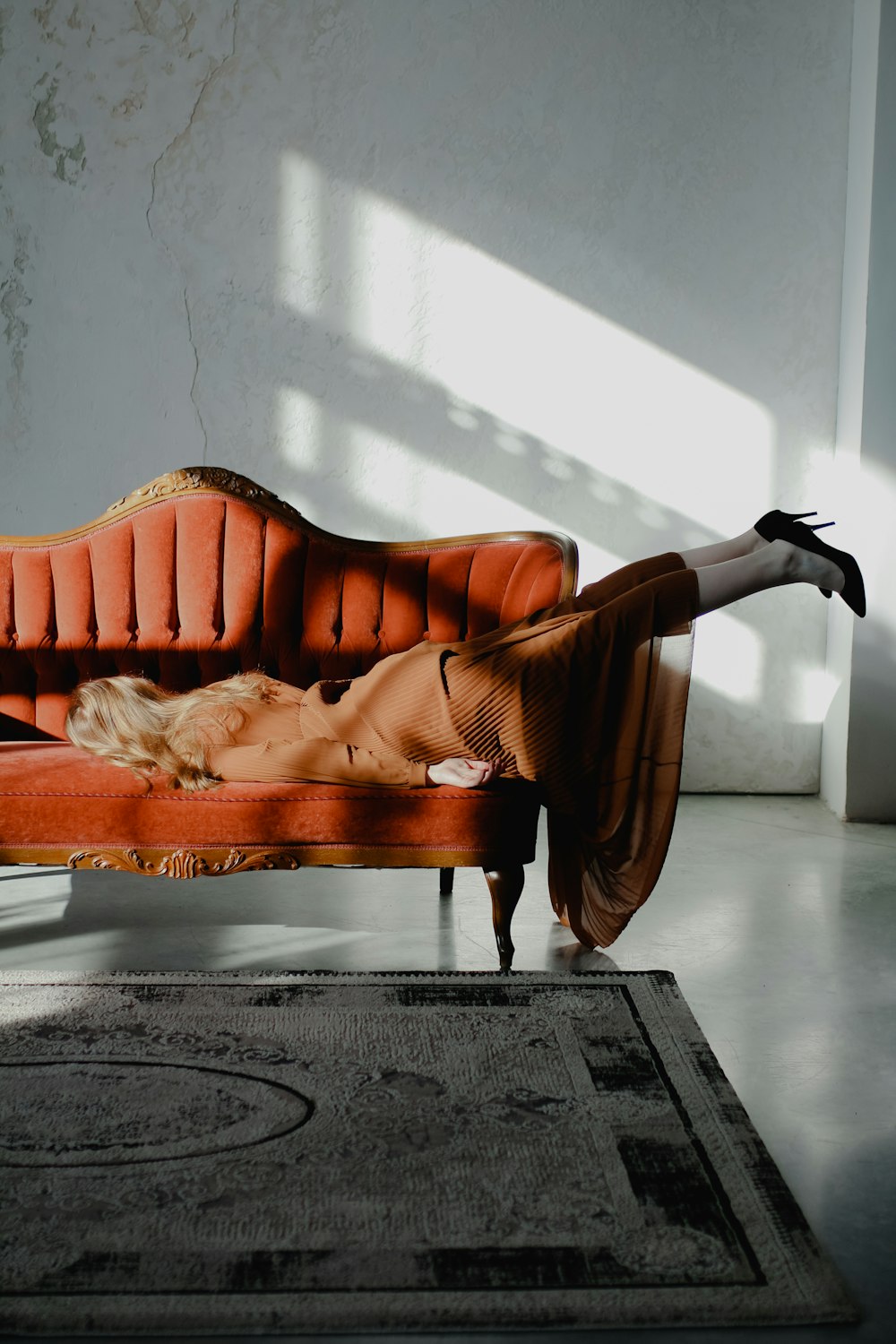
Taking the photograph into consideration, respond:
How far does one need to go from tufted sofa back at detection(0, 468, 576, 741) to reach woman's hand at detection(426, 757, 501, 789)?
66 cm

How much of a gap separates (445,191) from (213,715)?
2.14 metres

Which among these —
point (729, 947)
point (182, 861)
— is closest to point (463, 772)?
point (182, 861)

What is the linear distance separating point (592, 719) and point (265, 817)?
2.23 ft

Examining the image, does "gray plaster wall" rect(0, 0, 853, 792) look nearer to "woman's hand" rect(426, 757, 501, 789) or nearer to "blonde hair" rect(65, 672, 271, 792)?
"blonde hair" rect(65, 672, 271, 792)

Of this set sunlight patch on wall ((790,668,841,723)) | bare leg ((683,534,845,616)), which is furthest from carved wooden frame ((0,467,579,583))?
sunlight patch on wall ((790,668,841,723))

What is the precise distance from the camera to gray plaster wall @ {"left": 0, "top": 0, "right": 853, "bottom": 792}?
367 centimetres

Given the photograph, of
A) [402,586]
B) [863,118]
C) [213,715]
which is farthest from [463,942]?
[863,118]

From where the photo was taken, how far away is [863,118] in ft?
11.6

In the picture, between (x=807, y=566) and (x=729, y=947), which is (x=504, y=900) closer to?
(x=729, y=947)

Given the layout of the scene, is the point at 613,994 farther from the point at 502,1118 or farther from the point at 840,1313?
the point at 840,1313

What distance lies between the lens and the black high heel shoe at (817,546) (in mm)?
2410

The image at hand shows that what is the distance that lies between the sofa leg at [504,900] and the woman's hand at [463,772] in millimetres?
177

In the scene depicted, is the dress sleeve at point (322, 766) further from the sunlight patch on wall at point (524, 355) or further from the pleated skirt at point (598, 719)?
the sunlight patch on wall at point (524, 355)

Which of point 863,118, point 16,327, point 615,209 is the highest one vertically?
point 863,118
